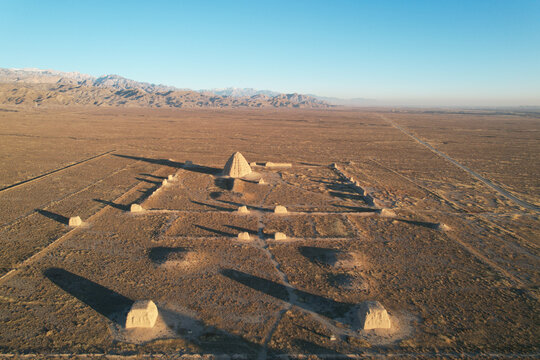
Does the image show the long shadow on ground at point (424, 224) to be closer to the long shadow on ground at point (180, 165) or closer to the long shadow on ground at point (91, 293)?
the long shadow on ground at point (91, 293)

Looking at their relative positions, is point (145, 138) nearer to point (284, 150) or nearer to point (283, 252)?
point (284, 150)

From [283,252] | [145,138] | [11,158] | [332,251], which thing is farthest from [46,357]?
[145,138]

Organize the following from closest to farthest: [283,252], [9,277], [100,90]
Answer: [9,277], [283,252], [100,90]

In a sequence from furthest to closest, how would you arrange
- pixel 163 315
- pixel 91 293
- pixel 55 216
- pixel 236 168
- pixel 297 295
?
pixel 236 168
pixel 55 216
pixel 297 295
pixel 91 293
pixel 163 315

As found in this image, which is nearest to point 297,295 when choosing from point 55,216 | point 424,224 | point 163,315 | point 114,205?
point 163,315

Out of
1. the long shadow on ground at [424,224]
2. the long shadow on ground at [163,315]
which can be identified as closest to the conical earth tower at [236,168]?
the long shadow on ground at [424,224]

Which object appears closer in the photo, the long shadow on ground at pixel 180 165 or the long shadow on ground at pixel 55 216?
A: the long shadow on ground at pixel 55 216

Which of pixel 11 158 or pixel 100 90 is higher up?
pixel 100 90

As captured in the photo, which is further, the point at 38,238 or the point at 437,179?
the point at 437,179

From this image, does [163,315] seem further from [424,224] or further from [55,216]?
[424,224]
